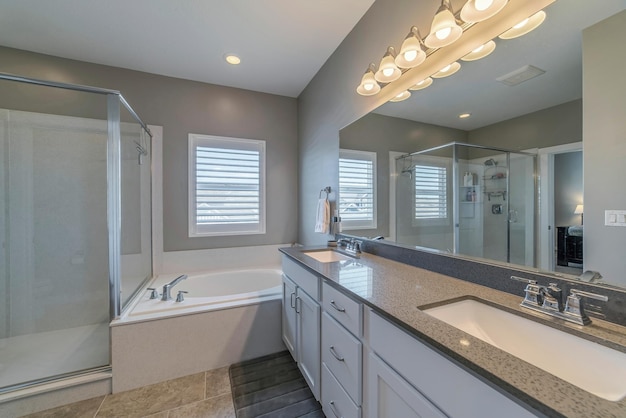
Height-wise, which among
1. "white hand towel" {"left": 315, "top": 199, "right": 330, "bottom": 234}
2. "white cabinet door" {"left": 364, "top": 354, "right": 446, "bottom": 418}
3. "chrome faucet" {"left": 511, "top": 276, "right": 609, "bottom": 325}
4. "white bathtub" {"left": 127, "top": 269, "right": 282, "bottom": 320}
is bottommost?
"white bathtub" {"left": 127, "top": 269, "right": 282, "bottom": 320}

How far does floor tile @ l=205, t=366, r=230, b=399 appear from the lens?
5.36 feet

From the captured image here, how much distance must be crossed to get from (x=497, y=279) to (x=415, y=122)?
0.97 m

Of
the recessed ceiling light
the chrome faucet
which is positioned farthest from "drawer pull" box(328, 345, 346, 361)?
the recessed ceiling light

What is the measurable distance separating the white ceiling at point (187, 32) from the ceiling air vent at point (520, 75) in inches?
46.6

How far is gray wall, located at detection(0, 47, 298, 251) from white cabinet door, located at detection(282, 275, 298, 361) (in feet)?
3.81

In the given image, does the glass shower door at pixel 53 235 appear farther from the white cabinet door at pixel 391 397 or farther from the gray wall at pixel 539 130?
the gray wall at pixel 539 130

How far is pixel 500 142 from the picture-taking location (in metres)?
1.05

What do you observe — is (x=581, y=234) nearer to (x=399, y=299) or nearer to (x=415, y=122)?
(x=399, y=299)

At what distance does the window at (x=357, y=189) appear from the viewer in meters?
1.89

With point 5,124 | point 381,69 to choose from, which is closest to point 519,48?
point 381,69

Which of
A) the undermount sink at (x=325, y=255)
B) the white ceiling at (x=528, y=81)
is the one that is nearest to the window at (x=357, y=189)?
the undermount sink at (x=325, y=255)

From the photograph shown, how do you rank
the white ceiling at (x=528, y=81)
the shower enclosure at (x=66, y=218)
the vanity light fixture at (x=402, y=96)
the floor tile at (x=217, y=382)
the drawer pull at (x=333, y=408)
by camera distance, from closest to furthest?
1. the white ceiling at (x=528, y=81)
2. the drawer pull at (x=333, y=408)
3. the vanity light fixture at (x=402, y=96)
4. the floor tile at (x=217, y=382)
5. the shower enclosure at (x=66, y=218)

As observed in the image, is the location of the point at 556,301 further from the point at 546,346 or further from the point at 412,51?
the point at 412,51

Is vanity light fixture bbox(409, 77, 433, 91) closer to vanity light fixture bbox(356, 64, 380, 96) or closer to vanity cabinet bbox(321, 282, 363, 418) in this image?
vanity light fixture bbox(356, 64, 380, 96)
